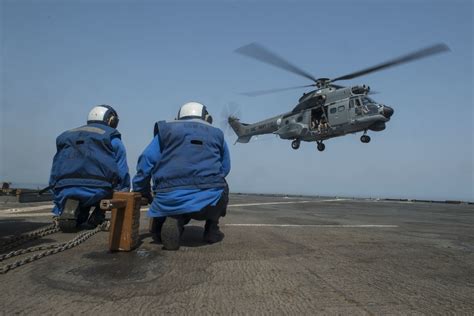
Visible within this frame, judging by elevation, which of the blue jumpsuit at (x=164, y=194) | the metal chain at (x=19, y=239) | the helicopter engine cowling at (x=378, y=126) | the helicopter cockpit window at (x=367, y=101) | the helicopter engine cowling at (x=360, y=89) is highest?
the helicopter engine cowling at (x=360, y=89)

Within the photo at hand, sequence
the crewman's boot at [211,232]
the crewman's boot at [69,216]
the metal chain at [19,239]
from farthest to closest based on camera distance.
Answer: the crewman's boot at [69,216], the crewman's boot at [211,232], the metal chain at [19,239]

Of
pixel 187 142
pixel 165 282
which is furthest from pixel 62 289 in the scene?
pixel 187 142

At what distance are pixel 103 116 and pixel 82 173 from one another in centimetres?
117

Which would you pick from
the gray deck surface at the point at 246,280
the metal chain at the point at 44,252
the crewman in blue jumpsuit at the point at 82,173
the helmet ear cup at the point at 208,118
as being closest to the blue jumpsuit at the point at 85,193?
the crewman in blue jumpsuit at the point at 82,173

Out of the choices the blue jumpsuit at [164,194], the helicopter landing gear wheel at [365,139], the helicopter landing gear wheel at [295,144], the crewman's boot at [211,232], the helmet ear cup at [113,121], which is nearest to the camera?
the blue jumpsuit at [164,194]

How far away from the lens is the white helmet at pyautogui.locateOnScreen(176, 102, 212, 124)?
166 inches

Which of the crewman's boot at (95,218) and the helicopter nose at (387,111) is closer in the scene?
the crewman's boot at (95,218)

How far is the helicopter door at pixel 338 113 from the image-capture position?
20.7 meters

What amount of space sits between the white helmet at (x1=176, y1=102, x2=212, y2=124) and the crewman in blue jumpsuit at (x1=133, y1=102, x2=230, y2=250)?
23cm

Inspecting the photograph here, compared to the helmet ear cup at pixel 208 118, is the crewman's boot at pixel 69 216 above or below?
below

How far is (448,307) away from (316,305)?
0.77 m

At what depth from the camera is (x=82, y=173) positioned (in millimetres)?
4293

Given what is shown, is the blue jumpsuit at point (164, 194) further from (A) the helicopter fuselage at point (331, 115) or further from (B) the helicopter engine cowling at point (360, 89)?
(B) the helicopter engine cowling at point (360, 89)

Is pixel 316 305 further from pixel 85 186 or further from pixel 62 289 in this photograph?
pixel 85 186
